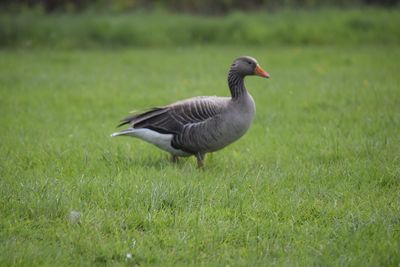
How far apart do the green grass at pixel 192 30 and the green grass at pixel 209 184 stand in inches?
302

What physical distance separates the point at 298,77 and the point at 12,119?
268 inches

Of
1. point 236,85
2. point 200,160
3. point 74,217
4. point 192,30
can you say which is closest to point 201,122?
point 200,160

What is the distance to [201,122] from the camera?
6.84 metres

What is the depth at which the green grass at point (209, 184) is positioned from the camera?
451 centimetres

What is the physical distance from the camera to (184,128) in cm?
686

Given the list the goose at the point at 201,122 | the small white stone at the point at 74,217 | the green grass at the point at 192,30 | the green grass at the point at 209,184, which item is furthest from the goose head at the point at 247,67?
the green grass at the point at 192,30

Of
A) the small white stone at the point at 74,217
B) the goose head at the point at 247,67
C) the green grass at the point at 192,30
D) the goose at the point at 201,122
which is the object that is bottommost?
the green grass at the point at 192,30

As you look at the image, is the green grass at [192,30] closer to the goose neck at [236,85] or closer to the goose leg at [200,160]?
the goose neck at [236,85]

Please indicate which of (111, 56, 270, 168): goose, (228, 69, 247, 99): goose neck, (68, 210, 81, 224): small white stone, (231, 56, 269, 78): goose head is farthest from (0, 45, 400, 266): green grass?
(231, 56, 269, 78): goose head

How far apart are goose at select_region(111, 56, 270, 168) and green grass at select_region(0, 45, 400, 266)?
0.31 m

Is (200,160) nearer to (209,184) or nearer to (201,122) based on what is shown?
(201,122)

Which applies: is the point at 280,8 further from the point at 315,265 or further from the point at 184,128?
the point at 315,265

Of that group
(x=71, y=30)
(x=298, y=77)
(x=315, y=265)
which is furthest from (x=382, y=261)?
(x=71, y=30)

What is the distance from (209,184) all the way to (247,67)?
71.0 inches
